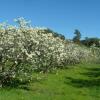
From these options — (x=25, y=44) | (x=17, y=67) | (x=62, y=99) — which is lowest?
(x=62, y=99)

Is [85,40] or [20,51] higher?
[85,40]

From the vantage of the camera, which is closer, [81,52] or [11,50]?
[11,50]

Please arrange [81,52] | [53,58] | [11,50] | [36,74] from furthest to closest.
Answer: [81,52] < [36,74] < [53,58] < [11,50]

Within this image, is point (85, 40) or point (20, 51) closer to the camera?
point (20, 51)

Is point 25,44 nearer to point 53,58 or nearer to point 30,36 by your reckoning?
point 30,36

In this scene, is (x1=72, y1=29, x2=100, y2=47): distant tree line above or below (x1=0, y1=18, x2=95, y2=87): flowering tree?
above

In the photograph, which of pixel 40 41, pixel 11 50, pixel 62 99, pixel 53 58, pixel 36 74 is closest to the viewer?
pixel 62 99

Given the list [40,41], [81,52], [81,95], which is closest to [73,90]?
[81,95]

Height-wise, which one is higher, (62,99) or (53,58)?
(53,58)

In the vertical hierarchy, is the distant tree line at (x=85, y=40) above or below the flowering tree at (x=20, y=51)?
above

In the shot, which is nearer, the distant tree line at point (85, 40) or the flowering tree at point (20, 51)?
the flowering tree at point (20, 51)

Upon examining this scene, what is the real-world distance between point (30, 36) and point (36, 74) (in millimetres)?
7327

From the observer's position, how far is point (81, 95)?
92.6ft

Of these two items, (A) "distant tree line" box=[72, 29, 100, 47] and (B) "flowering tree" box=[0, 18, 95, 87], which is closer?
(B) "flowering tree" box=[0, 18, 95, 87]
